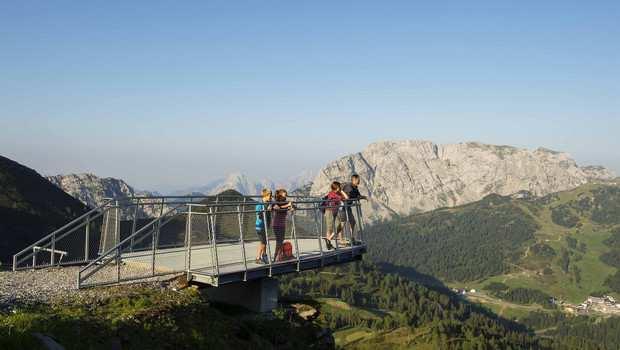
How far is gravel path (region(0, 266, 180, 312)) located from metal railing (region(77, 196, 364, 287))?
0.51m

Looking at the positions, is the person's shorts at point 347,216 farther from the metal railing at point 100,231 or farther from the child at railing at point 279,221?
the metal railing at point 100,231

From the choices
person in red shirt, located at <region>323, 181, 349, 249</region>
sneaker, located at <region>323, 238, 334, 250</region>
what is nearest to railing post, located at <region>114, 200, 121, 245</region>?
person in red shirt, located at <region>323, 181, 349, 249</region>

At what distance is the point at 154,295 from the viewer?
53.8ft

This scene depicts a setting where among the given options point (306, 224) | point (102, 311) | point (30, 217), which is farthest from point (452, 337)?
point (102, 311)

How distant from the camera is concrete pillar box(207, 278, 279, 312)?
21.3 metres

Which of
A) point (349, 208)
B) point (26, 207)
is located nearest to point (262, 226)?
point (349, 208)

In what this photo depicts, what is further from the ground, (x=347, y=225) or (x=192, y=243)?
(x=347, y=225)

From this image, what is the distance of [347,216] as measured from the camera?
26406mm

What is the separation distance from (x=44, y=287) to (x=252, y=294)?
7.91 metres

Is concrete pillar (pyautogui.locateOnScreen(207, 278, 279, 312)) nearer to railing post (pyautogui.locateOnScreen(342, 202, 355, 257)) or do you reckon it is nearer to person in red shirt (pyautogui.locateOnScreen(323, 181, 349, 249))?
person in red shirt (pyautogui.locateOnScreen(323, 181, 349, 249))

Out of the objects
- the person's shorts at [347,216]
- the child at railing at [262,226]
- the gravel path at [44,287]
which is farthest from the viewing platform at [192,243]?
the gravel path at [44,287]

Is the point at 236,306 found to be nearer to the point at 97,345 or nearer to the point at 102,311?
the point at 102,311

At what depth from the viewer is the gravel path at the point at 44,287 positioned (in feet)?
48.7

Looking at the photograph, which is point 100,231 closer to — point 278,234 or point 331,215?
point 278,234
